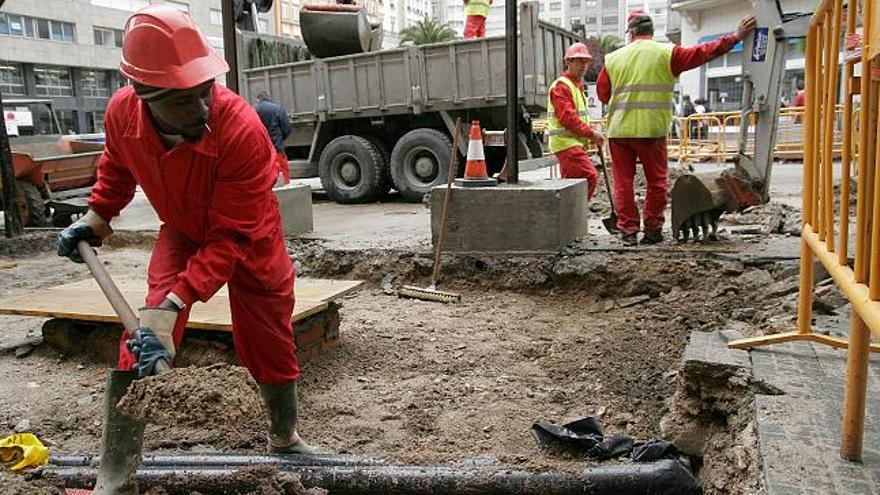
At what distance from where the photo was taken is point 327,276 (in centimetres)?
636

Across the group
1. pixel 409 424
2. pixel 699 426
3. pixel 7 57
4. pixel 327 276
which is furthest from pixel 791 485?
pixel 7 57

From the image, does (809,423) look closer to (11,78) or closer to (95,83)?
(11,78)

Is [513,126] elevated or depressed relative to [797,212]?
elevated

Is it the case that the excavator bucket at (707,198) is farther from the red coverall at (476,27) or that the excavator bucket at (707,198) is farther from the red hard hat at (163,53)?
the red coverall at (476,27)

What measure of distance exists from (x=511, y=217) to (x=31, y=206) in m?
6.69

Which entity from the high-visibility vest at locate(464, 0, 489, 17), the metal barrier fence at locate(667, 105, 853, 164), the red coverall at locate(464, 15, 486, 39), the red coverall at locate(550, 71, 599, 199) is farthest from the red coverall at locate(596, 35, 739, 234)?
the metal barrier fence at locate(667, 105, 853, 164)

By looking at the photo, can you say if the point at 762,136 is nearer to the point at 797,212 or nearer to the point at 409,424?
the point at 797,212

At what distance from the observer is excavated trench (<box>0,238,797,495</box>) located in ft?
8.55

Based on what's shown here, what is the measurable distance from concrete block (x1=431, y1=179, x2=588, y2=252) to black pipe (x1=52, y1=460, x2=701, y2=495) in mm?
3124

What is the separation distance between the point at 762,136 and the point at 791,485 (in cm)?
408

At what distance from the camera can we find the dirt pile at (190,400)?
2.18 m

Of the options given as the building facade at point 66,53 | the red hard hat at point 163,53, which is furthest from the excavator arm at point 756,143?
the building facade at point 66,53

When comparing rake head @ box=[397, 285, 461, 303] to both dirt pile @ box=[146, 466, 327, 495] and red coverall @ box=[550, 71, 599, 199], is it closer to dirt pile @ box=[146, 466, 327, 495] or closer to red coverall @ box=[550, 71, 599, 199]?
red coverall @ box=[550, 71, 599, 199]

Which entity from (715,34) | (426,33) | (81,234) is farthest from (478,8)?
(426,33)
